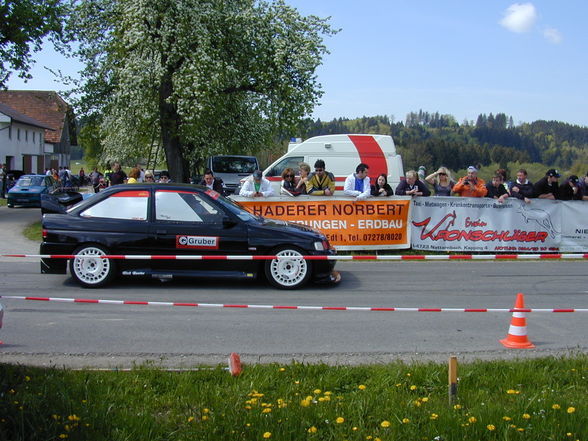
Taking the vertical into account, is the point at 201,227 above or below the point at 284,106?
below

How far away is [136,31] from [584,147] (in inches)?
3648

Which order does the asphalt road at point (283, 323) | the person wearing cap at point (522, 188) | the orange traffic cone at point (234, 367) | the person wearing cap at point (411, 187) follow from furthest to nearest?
the person wearing cap at point (522, 188), the person wearing cap at point (411, 187), the asphalt road at point (283, 323), the orange traffic cone at point (234, 367)

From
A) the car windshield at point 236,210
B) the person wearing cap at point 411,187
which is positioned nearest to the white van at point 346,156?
the person wearing cap at point 411,187

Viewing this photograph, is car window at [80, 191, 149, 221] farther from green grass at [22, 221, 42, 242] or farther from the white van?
the white van

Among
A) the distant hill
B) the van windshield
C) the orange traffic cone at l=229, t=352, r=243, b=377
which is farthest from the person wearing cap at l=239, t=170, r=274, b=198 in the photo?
the distant hill

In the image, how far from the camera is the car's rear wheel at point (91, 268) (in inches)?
382

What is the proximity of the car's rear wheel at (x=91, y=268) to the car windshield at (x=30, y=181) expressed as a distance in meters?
22.2

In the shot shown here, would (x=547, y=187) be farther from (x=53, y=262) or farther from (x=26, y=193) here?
(x=26, y=193)

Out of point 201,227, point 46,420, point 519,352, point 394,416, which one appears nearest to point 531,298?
point 519,352

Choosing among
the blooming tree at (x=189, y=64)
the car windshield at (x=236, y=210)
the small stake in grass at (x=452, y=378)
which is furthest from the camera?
the blooming tree at (x=189, y=64)

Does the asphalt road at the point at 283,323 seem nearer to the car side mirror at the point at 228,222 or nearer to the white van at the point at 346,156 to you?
the car side mirror at the point at 228,222

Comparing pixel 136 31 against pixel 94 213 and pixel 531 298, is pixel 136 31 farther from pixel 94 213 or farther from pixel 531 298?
pixel 531 298

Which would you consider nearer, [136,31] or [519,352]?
[519,352]

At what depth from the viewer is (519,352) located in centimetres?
672
